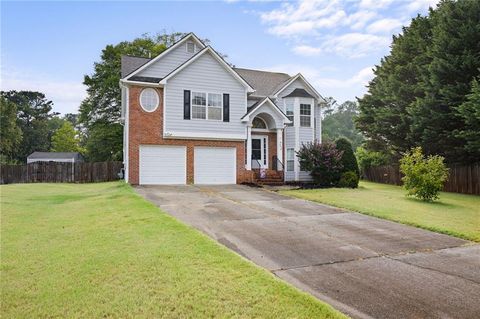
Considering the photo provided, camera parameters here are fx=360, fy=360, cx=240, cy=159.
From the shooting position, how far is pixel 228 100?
21.2 m

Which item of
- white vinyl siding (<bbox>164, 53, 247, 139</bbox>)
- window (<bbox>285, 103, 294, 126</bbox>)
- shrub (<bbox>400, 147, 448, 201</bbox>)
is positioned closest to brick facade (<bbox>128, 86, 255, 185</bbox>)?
white vinyl siding (<bbox>164, 53, 247, 139</bbox>)

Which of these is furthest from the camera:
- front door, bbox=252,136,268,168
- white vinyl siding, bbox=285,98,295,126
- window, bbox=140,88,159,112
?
white vinyl siding, bbox=285,98,295,126

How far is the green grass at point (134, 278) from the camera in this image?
424cm

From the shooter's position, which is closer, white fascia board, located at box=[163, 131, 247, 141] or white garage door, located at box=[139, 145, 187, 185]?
white garage door, located at box=[139, 145, 187, 185]

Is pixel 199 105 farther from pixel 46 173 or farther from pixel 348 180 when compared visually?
pixel 46 173

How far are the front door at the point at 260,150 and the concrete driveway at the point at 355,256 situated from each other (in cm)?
1057

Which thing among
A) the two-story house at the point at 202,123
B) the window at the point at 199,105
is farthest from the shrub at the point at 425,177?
the window at the point at 199,105

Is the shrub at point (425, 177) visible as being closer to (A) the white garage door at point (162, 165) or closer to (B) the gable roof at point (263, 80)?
(B) the gable roof at point (263, 80)

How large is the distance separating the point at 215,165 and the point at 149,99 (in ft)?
17.2

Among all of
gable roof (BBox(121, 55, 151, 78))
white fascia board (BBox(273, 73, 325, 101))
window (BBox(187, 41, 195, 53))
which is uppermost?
window (BBox(187, 41, 195, 53))

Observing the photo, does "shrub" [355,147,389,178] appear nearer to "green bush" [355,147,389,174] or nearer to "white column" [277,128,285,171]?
"green bush" [355,147,389,174]

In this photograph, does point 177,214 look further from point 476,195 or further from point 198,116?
point 476,195

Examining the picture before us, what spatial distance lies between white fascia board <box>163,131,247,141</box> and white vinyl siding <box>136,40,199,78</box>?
355cm

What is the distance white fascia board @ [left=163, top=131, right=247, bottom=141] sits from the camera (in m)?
19.8
